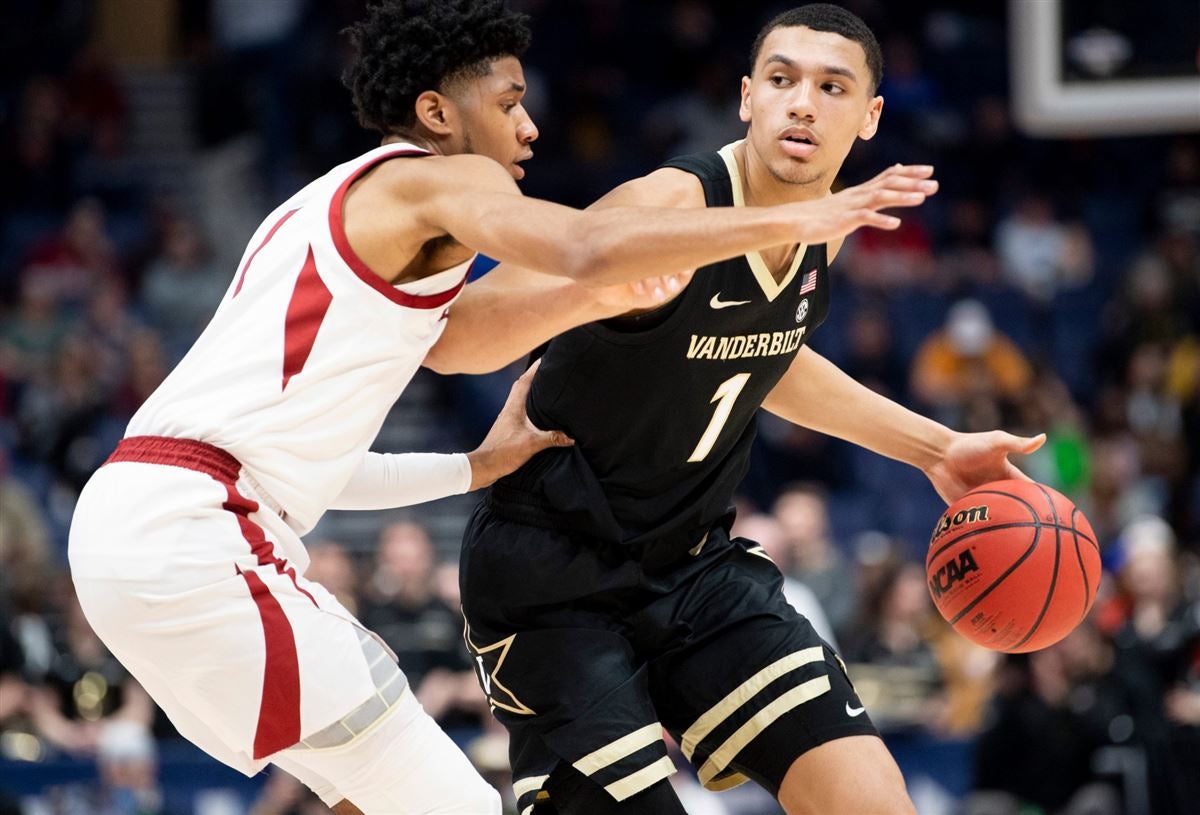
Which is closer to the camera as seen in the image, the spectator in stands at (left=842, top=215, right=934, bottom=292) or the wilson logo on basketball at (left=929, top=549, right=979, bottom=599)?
the wilson logo on basketball at (left=929, top=549, right=979, bottom=599)

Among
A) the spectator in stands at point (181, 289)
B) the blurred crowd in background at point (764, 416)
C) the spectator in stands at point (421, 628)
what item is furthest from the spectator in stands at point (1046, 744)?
the spectator in stands at point (181, 289)

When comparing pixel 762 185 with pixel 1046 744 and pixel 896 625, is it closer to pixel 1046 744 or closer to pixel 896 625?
pixel 1046 744

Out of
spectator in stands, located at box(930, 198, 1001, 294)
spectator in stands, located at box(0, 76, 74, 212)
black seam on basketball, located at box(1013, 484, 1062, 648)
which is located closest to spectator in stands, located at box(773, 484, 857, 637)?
spectator in stands, located at box(930, 198, 1001, 294)

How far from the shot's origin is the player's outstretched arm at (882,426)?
15.7 feet

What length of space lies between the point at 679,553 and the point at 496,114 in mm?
1241

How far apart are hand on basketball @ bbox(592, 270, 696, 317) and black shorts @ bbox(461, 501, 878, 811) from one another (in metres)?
0.85

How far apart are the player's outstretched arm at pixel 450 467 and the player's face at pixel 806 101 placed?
84 centimetres

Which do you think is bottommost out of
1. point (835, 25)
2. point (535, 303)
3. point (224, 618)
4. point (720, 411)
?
point (224, 618)

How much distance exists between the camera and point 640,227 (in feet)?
11.0

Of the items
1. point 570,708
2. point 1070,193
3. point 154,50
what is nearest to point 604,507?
point 570,708

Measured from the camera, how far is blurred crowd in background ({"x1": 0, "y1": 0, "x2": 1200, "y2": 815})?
8.96 m

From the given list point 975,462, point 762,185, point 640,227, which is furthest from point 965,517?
point 640,227

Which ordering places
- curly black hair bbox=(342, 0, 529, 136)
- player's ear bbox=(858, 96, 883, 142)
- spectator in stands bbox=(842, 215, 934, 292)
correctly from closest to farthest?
curly black hair bbox=(342, 0, 529, 136) < player's ear bbox=(858, 96, 883, 142) < spectator in stands bbox=(842, 215, 934, 292)

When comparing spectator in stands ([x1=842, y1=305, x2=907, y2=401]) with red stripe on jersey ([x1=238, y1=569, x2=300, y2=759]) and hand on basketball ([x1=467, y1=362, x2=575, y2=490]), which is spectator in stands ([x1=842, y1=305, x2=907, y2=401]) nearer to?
hand on basketball ([x1=467, y1=362, x2=575, y2=490])
